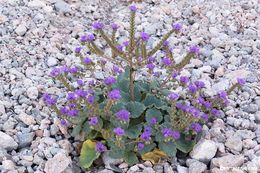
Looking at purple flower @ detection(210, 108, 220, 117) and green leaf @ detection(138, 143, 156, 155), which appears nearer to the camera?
green leaf @ detection(138, 143, 156, 155)

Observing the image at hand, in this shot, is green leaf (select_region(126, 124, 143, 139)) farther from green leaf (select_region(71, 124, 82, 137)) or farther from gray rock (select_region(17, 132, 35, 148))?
gray rock (select_region(17, 132, 35, 148))

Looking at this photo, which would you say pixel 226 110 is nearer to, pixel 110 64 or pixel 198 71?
pixel 198 71

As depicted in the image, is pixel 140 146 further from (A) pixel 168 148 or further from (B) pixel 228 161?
(B) pixel 228 161

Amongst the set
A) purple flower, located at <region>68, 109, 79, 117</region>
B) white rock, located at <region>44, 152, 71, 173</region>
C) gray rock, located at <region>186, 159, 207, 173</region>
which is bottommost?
gray rock, located at <region>186, 159, 207, 173</region>

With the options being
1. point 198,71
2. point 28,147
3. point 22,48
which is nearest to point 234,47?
point 198,71

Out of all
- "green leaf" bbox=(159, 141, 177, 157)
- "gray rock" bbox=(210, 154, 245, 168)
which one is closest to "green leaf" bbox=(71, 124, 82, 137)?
"green leaf" bbox=(159, 141, 177, 157)

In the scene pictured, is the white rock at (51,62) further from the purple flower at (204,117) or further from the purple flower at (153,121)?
the purple flower at (204,117)

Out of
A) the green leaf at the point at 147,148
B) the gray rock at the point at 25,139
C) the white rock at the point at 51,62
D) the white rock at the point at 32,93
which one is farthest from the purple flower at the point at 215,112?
the white rock at the point at 51,62
